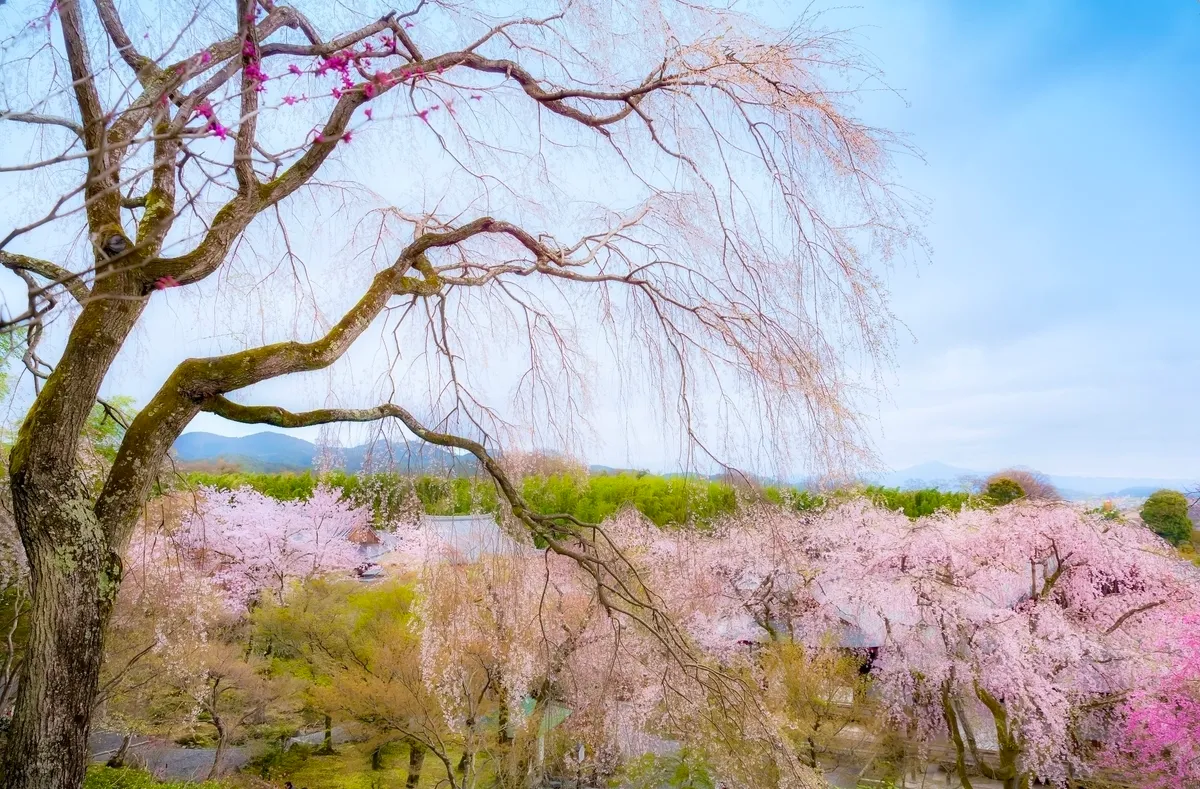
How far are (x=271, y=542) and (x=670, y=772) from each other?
7.23 meters

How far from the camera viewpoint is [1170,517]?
50.0ft

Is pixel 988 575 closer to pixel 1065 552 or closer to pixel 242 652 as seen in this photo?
pixel 1065 552

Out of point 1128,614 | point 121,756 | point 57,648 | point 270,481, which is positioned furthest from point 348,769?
point 270,481

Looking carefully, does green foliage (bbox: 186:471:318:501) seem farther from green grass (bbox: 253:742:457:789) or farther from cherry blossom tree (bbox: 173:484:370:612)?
green grass (bbox: 253:742:457:789)

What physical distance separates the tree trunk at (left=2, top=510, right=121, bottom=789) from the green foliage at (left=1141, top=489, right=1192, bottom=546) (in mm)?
18342

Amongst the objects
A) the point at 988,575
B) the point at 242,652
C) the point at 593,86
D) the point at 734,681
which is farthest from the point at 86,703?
the point at 988,575

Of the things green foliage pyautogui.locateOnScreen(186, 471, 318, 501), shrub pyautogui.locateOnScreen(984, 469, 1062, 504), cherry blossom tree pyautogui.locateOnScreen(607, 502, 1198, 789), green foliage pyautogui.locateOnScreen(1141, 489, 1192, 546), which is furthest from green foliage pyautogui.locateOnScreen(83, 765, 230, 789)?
Result: shrub pyautogui.locateOnScreen(984, 469, 1062, 504)

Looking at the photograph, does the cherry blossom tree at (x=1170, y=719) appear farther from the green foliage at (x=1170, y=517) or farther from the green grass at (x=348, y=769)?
the green foliage at (x=1170, y=517)

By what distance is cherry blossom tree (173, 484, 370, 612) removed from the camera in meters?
10.8

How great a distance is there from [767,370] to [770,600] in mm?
8369

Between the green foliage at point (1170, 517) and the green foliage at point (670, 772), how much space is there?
41.8 ft

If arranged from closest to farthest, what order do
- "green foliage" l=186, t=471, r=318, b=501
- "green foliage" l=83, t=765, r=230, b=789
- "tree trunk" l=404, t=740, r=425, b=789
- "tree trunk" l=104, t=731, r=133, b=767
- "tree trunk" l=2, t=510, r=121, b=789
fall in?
"tree trunk" l=2, t=510, r=121, b=789, "green foliage" l=83, t=765, r=230, b=789, "tree trunk" l=104, t=731, r=133, b=767, "tree trunk" l=404, t=740, r=425, b=789, "green foliage" l=186, t=471, r=318, b=501

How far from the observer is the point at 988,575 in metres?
8.19

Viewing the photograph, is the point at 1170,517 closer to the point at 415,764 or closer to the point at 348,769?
the point at 415,764
